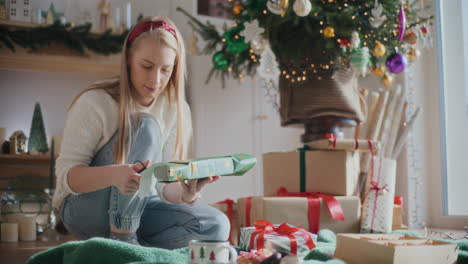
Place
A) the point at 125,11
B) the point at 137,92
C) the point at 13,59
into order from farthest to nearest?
the point at 125,11, the point at 13,59, the point at 137,92

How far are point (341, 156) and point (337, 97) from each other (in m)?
0.30

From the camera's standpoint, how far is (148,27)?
1.26 meters

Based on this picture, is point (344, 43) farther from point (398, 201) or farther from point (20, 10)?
point (20, 10)

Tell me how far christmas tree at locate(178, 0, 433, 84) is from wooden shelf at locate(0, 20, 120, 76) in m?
1.03

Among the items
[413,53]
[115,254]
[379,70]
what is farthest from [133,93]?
[413,53]

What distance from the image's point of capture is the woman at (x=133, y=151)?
117cm

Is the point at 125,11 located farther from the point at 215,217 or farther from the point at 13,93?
the point at 215,217

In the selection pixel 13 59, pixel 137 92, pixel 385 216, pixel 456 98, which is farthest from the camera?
pixel 13 59

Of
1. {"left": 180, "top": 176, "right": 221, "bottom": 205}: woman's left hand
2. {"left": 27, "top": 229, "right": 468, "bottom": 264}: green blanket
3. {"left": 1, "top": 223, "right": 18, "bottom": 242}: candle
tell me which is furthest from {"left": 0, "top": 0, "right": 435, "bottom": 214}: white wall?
{"left": 27, "top": 229, "right": 468, "bottom": 264}: green blanket

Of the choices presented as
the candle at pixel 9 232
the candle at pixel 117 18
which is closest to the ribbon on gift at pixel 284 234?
the candle at pixel 9 232

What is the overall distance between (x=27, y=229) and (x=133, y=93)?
1.40 metres

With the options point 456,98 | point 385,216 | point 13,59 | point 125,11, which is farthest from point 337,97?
point 13,59

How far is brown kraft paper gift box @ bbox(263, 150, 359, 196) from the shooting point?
1.75 meters

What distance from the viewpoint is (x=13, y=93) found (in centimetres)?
297
